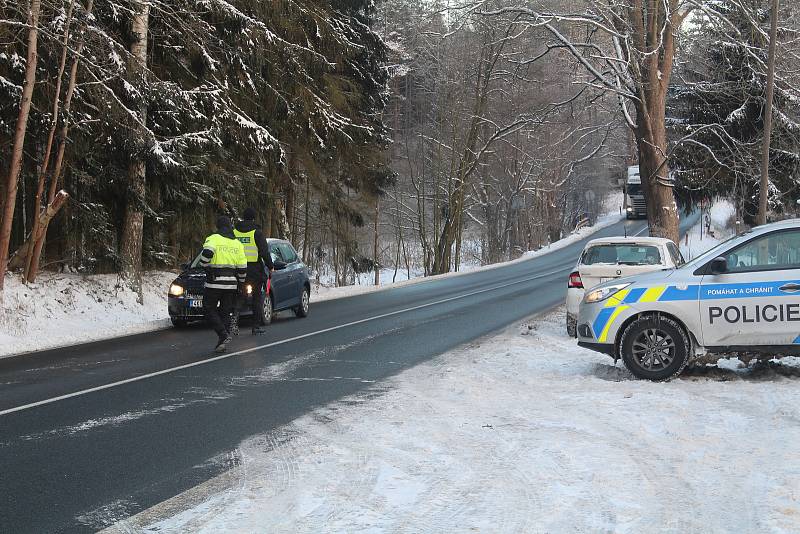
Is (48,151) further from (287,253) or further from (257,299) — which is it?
(287,253)

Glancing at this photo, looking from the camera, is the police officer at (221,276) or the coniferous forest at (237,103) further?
the coniferous forest at (237,103)

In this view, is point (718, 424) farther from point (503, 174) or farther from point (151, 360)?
point (503, 174)

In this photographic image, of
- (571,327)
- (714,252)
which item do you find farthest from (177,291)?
(714,252)

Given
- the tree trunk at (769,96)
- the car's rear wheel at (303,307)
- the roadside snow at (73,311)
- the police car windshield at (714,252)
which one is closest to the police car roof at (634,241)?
the police car windshield at (714,252)

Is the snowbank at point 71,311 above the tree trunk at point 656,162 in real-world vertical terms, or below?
below

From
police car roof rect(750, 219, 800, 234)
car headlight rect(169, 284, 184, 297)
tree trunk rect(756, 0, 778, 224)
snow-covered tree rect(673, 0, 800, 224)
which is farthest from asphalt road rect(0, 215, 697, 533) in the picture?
tree trunk rect(756, 0, 778, 224)

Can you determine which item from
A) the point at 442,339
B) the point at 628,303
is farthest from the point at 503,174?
the point at 628,303

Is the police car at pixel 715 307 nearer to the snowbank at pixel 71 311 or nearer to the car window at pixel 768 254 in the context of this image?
the car window at pixel 768 254

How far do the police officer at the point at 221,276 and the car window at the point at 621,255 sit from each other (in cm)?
578

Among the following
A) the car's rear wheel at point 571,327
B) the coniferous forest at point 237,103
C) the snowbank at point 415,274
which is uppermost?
the coniferous forest at point 237,103

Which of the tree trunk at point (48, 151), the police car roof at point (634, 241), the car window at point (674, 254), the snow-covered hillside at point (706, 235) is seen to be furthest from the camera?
the snow-covered hillside at point (706, 235)

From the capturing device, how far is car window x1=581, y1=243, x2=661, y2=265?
14466 millimetres

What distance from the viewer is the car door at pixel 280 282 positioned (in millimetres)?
17469

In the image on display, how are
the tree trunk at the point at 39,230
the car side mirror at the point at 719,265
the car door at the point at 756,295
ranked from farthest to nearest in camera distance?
1. the tree trunk at the point at 39,230
2. the car side mirror at the point at 719,265
3. the car door at the point at 756,295
